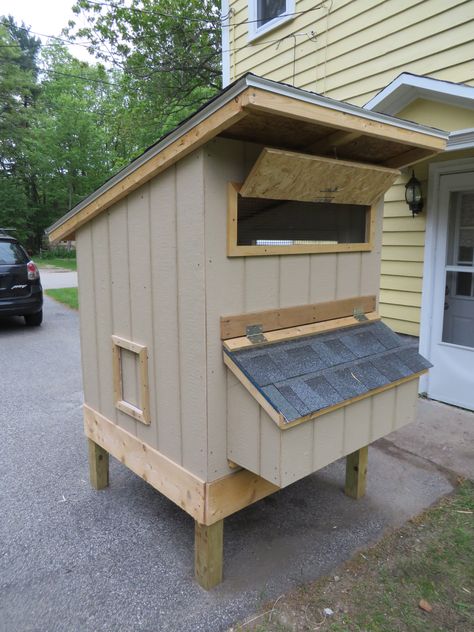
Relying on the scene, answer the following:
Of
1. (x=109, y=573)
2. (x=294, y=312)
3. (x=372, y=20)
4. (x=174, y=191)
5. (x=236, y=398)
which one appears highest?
(x=372, y=20)

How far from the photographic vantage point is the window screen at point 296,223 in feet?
6.16

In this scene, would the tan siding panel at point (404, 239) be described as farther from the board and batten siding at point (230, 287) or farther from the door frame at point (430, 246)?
the board and batten siding at point (230, 287)

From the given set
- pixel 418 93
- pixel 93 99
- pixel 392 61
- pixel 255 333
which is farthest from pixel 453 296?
pixel 93 99

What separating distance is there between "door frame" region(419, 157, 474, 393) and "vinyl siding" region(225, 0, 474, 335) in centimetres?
8

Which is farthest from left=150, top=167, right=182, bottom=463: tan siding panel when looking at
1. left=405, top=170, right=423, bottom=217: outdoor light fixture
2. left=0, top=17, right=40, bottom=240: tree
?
left=0, top=17, right=40, bottom=240: tree

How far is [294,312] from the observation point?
194cm

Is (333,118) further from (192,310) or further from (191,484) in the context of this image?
(191,484)

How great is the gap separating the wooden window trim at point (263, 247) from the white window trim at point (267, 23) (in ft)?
13.0

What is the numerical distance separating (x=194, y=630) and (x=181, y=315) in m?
1.20

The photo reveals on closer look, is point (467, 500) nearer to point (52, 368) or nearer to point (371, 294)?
point (371, 294)

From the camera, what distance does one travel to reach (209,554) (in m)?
1.87

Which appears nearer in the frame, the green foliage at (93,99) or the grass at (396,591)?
the grass at (396,591)

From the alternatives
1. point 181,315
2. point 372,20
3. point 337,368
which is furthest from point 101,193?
point 372,20

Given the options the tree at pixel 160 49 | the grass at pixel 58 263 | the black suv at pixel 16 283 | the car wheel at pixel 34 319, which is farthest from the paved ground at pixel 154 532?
the grass at pixel 58 263
